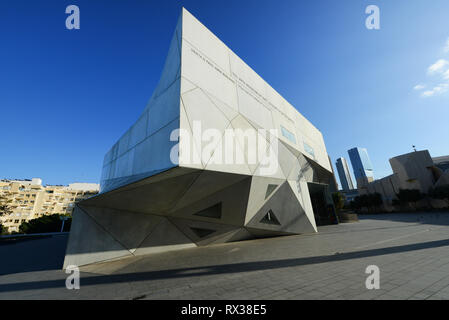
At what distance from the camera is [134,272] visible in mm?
5855

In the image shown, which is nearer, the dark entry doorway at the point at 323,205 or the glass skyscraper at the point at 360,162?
the dark entry doorway at the point at 323,205

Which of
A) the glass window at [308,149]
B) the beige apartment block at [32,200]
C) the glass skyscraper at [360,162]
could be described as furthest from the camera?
the glass skyscraper at [360,162]

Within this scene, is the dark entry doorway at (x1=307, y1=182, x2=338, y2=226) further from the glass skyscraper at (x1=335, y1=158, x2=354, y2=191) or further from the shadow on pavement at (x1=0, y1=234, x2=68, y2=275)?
the glass skyscraper at (x1=335, y1=158, x2=354, y2=191)

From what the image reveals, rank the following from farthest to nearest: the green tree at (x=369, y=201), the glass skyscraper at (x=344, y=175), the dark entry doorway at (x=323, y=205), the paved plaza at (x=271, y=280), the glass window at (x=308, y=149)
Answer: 1. the glass skyscraper at (x=344, y=175)
2. the green tree at (x=369, y=201)
3. the dark entry doorway at (x=323, y=205)
4. the glass window at (x=308, y=149)
5. the paved plaza at (x=271, y=280)

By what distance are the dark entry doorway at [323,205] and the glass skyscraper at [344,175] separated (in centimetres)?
14323

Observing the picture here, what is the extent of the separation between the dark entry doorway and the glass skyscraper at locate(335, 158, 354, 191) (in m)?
143

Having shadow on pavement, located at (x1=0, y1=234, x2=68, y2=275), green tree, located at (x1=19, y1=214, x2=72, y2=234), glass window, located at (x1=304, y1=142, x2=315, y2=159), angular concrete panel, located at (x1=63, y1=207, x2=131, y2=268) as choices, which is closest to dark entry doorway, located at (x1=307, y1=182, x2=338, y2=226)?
glass window, located at (x1=304, y1=142, x2=315, y2=159)

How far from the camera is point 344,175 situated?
143m

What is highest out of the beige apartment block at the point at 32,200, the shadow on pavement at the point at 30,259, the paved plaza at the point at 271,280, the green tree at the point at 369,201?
the beige apartment block at the point at 32,200

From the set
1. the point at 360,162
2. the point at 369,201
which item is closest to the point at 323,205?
the point at 369,201

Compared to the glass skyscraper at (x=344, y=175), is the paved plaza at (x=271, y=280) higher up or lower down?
lower down

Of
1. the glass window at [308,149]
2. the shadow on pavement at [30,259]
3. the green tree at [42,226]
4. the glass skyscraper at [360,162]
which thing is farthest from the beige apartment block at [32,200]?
the glass skyscraper at [360,162]

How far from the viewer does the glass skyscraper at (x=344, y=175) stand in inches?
5487

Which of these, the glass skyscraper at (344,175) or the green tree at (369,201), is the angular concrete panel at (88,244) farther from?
the glass skyscraper at (344,175)
